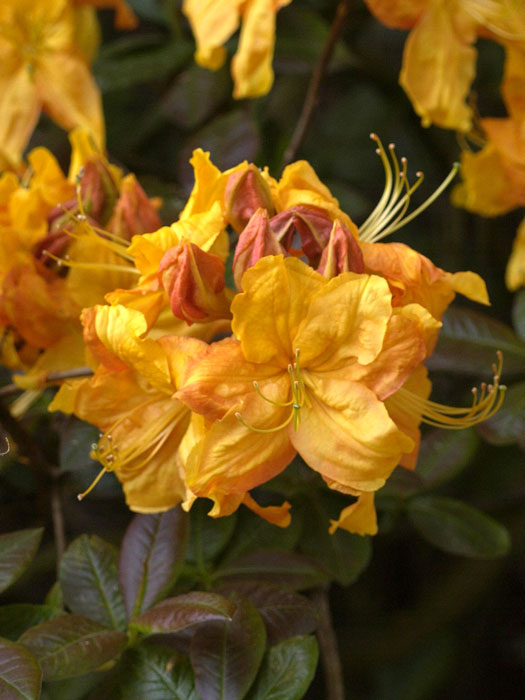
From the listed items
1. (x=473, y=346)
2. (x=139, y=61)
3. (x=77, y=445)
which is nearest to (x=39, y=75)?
(x=139, y=61)

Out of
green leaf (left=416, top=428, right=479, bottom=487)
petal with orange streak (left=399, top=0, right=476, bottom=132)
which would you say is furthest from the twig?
petal with orange streak (left=399, top=0, right=476, bottom=132)

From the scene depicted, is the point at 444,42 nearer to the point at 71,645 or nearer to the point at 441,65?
the point at 441,65

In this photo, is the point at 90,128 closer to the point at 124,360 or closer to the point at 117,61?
the point at 117,61

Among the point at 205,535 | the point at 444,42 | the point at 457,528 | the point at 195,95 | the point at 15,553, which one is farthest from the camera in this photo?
the point at 195,95

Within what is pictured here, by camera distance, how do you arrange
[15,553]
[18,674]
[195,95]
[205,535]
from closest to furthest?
[18,674] → [15,553] → [205,535] → [195,95]

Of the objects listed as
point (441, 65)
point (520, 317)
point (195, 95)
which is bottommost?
point (520, 317)

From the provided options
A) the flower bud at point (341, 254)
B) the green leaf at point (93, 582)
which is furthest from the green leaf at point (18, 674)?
the flower bud at point (341, 254)

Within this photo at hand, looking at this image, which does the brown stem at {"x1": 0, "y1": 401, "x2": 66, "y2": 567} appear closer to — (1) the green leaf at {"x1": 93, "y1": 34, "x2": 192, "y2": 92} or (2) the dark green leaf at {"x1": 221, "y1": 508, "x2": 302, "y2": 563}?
(2) the dark green leaf at {"x1": 221, "y1": 508, "x2": 302, "y2": 563}
